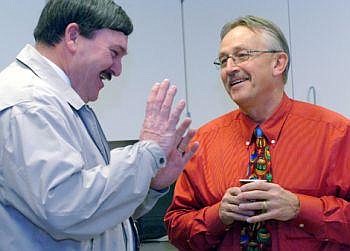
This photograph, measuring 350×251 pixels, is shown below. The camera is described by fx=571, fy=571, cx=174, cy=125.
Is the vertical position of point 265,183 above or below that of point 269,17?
below

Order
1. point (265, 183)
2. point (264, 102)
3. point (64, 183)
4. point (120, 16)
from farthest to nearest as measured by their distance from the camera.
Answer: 1. point (264, 102)
2. point (265, 183)
3. point (120, 16)
4. point (64, 183)

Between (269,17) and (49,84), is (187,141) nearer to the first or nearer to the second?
(49,84)

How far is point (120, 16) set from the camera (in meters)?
1.17

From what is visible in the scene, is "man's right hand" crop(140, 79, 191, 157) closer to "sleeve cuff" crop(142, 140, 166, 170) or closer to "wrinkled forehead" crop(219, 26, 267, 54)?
"sleeve cuff" crop(142, 140, 166, 170)

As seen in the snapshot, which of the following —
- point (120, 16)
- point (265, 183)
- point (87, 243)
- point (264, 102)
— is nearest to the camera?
point (87, 243)

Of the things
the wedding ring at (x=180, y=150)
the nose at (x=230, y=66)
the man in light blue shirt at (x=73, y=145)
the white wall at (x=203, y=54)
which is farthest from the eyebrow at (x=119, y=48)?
the white wall at (x=203, y=54)

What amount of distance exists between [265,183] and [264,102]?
25 cm

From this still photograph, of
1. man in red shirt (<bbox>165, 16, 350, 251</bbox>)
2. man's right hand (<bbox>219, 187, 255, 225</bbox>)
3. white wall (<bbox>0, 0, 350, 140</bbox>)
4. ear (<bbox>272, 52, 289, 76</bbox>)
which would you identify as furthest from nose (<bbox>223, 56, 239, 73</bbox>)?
white wall (<bbox>0, 0, 350, 140</bbox>)

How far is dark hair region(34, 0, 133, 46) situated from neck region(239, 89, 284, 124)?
49 cm

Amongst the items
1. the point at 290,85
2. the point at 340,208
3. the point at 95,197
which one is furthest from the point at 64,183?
the point at 290,85

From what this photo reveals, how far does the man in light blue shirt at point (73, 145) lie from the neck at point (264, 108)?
346mm

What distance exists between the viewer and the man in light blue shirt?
931mm

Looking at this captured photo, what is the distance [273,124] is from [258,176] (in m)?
0.15

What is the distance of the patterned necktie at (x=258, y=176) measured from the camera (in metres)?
1.41
